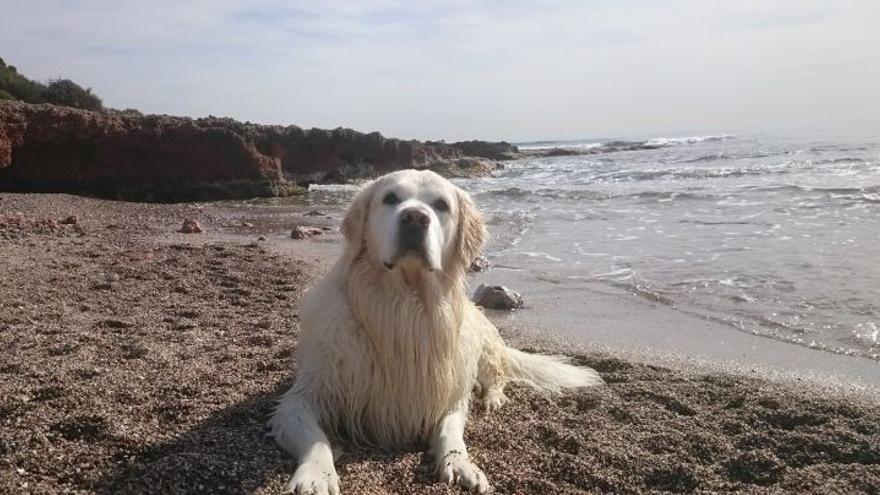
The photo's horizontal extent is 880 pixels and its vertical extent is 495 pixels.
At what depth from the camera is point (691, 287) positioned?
7527 millimetres

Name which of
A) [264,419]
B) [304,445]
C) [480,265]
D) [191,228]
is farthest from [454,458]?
[191,228]

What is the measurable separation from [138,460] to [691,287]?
5900mm

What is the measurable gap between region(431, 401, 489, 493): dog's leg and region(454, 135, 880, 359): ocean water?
11.1 ft

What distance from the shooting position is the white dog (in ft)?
11.8

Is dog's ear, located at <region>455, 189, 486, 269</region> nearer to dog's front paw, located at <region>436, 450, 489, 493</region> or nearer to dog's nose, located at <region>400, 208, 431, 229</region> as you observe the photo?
dog's nose, located at <region>400, 208, 431, 229</region>

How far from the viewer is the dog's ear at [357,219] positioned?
3895mm

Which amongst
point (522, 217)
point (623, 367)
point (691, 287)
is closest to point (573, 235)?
point (522, 217)

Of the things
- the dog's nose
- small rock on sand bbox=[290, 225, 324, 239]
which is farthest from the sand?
small rock on sand bbox=[290, 225, 324, 239]

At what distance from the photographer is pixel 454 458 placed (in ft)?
10.7

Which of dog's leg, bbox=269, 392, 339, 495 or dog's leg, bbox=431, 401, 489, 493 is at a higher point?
dog's leg, bbox=269, 392, 339, 495

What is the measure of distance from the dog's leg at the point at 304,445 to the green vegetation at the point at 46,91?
28382 mm

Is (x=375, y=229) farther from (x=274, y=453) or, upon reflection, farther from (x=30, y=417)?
(x=30, y=417)

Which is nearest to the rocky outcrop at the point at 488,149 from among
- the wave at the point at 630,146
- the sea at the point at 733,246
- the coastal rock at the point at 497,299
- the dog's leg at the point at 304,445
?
the wave at the point at 630,146

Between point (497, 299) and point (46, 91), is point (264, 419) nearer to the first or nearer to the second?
point (497, 299)
